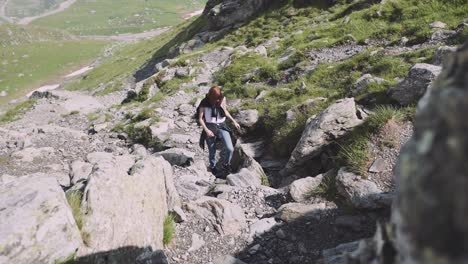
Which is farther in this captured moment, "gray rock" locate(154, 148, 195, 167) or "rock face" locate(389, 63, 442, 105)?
"gray rock" locate(154, 148, 195, 167)

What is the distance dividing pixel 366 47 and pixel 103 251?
2027 centimetres

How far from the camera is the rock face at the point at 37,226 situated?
6711mm

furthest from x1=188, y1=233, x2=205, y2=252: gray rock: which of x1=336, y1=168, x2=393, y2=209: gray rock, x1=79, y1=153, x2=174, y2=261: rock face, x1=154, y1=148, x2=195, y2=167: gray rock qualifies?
x1=154, y1=148, x2=195, y2=167: gray rock

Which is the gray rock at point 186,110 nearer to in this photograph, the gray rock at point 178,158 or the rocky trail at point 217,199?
the rocky trail at point 217,199

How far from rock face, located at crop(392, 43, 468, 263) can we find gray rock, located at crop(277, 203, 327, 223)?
7.36 m

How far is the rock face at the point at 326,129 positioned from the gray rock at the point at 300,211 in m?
2.65

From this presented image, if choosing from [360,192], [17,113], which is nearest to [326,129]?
[360,192]

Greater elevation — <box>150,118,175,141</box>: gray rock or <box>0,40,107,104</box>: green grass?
<box>150,118,175,141</box>: gray rock

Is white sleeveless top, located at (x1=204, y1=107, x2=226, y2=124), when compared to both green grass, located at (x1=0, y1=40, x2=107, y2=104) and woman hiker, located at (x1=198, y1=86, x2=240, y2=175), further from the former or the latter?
green grass, located at (x1=0, y1=40, x2=107, y2=104)

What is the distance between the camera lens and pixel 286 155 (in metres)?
15.4

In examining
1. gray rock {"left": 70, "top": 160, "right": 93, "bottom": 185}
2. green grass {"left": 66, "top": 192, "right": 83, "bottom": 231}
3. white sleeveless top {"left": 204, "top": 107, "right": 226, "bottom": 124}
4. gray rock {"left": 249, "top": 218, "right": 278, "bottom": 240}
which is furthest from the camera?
gray rock {"left": 70, "top": 160, "right": 93, "bottom": 185}

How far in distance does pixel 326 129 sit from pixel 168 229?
6.09m

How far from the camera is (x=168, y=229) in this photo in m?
9.88

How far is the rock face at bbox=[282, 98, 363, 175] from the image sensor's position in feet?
42.1
